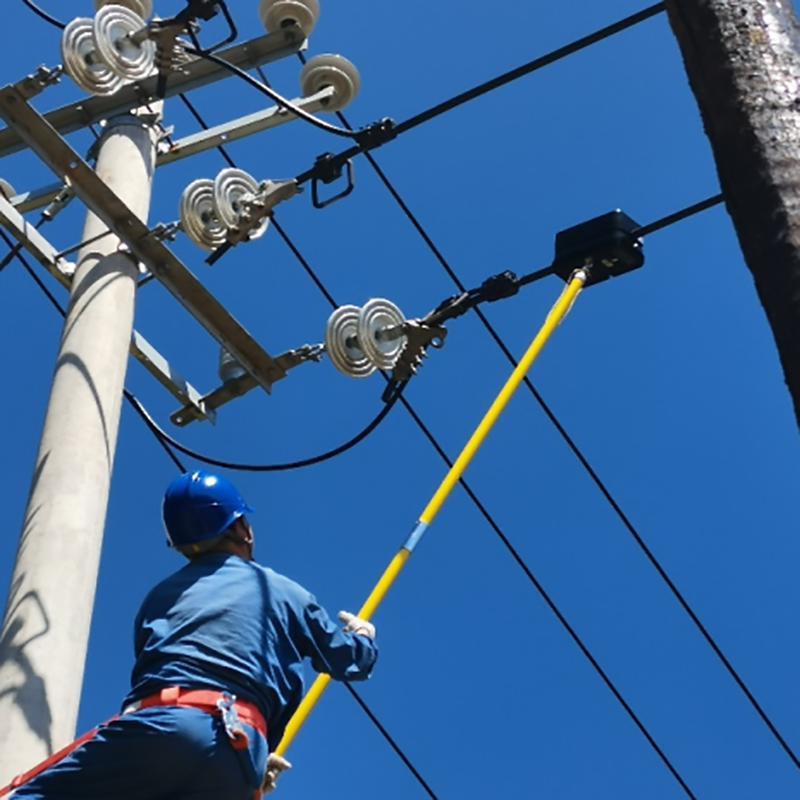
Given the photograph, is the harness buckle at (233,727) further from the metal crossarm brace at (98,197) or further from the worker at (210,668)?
the metal crossarm brace at (98,197)

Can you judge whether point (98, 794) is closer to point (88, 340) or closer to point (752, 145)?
point (752, 145)

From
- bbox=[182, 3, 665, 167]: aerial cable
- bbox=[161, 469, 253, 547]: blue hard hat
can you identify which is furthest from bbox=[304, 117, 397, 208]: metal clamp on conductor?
bbox=[161, 469, 253, 547]: blue hard hat

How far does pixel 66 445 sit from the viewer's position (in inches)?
291

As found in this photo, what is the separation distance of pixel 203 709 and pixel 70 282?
3781 mm

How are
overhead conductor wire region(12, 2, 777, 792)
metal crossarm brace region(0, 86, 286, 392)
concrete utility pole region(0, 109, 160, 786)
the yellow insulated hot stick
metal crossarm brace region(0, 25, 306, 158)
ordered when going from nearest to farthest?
the yellow insulated hot stick
concrete utility pole region(0, 109, 160, 786)
metal crossarm brace region(0, 86, 286, 392)
overhead conductor wire region(12, 2, 777, 792)
metal crossarm brace region(0, 25, 306, 158)

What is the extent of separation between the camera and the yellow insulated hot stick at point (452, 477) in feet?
19.3

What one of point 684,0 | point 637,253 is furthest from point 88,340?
point 684,0

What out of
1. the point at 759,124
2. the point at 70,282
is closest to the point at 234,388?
the point at 70,282

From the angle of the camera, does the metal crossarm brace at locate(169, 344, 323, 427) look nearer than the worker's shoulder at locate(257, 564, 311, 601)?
No

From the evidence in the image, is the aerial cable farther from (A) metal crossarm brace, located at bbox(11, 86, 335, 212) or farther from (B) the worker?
(B) the worker

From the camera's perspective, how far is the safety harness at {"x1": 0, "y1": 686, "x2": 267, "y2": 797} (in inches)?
204

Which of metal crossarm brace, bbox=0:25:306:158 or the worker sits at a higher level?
metal crossarm brace, bbox=0:25:306:158

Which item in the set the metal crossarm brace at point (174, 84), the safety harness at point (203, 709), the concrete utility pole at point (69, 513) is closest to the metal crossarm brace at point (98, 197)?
the concrete utility pole at point (69, 513)

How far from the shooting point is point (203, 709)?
5.20 m
